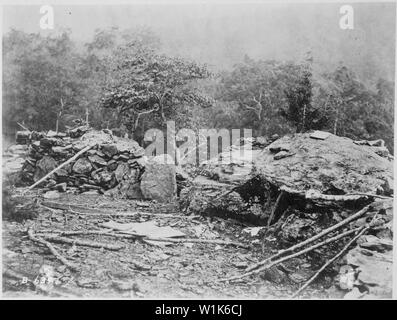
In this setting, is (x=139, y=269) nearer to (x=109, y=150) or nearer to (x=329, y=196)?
(x=109, y=150)

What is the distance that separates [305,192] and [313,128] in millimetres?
1093

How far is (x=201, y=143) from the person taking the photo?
635cm

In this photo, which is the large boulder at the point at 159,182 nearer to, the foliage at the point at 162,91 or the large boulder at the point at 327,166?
the foliage at the point at 162,91

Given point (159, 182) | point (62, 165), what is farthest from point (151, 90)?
point (62, 165)

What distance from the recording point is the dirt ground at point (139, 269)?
5.57 m

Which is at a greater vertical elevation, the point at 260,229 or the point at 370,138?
the point at 370,138

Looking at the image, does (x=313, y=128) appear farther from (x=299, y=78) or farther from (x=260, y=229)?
(x=260, y=229)

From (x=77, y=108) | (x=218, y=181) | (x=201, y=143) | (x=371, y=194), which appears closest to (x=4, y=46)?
(x=77, y=108)

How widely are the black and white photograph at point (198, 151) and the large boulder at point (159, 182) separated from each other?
2 centimetres

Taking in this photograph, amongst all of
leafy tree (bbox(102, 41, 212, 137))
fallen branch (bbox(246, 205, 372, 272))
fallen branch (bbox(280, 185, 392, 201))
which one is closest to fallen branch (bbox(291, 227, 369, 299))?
fallen branch (bbox(246, 205, 372, 272))

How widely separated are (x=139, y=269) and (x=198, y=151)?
203 cm

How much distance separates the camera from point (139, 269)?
562cm

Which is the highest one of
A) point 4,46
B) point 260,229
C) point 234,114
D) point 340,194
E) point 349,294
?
point 4,46

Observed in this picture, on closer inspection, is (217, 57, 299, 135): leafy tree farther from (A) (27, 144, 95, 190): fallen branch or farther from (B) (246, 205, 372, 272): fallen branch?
(A) (27, 144, 95, 190): fallen branch
